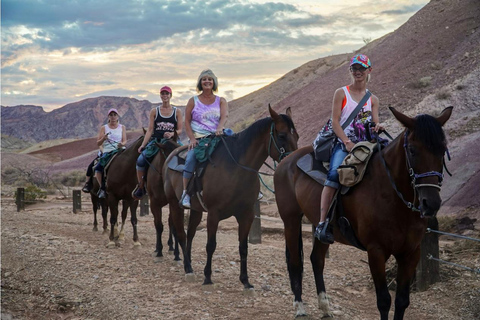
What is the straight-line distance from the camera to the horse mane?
4.62 meters

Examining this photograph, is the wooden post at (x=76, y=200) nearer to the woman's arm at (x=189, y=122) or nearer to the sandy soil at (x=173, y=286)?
the sandy soil at (x=173, y=286)

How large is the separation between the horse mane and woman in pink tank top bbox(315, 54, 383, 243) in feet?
3.20

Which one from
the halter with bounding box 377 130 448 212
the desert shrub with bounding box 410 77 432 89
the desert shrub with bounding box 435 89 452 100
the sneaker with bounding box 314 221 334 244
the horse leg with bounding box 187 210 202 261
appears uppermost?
the desert shrub with bounding box 410 77 432 89

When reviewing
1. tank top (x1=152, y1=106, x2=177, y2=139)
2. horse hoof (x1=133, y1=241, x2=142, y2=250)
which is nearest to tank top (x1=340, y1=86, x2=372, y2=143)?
tank top (x1=152, y1=106, x2=177, y2=139)

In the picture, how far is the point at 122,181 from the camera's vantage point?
1180cm

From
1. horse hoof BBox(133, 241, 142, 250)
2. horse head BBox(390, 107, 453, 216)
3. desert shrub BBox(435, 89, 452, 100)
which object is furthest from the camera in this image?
desert shrub BBox(435, 89, 452, 100)

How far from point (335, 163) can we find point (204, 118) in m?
3.18

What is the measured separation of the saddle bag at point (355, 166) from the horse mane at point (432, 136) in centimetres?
77

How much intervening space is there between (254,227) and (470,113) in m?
14.0

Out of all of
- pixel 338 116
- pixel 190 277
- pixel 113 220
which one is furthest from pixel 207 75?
pixel 113 220

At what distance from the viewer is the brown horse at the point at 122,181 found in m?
11.7

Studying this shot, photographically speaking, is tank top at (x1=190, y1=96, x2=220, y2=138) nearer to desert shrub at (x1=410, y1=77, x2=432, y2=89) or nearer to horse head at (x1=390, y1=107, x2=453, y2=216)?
horse head at (x1=390, y1=107, x2=453, y2=216)

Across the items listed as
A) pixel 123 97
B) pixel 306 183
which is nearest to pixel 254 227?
pixel 306 183

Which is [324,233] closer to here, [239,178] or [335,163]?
[335,163]
